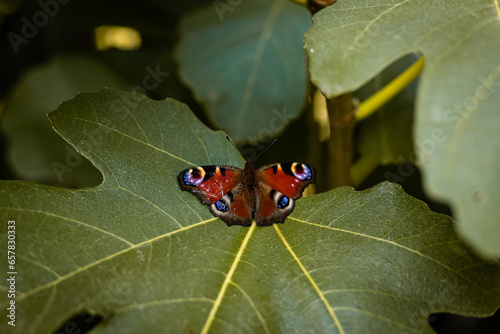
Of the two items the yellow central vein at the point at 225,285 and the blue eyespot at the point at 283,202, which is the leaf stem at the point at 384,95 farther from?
the yellow central vein at the point at 225,285

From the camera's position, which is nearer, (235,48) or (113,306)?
(113,306)

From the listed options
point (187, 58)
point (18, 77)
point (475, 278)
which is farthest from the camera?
point (18, 77)

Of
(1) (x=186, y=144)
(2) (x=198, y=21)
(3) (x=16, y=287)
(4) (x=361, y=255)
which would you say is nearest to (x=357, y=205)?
(4) (x=361, y=255)

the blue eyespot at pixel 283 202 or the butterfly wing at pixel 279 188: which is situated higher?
the butterfly wing at pixel 279 188

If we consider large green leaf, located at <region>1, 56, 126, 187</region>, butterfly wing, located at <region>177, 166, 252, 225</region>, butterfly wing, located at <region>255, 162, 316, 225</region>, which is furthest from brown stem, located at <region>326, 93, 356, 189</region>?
large green leaf, located at <region>1, 56, 126, 187</region>

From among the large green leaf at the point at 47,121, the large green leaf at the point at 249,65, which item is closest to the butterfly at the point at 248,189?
the large green leaf at the point at 249,65

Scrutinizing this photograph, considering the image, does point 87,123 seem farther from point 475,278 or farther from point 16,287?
point 475,278

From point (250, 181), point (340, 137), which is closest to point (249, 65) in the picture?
point (340, 137)
